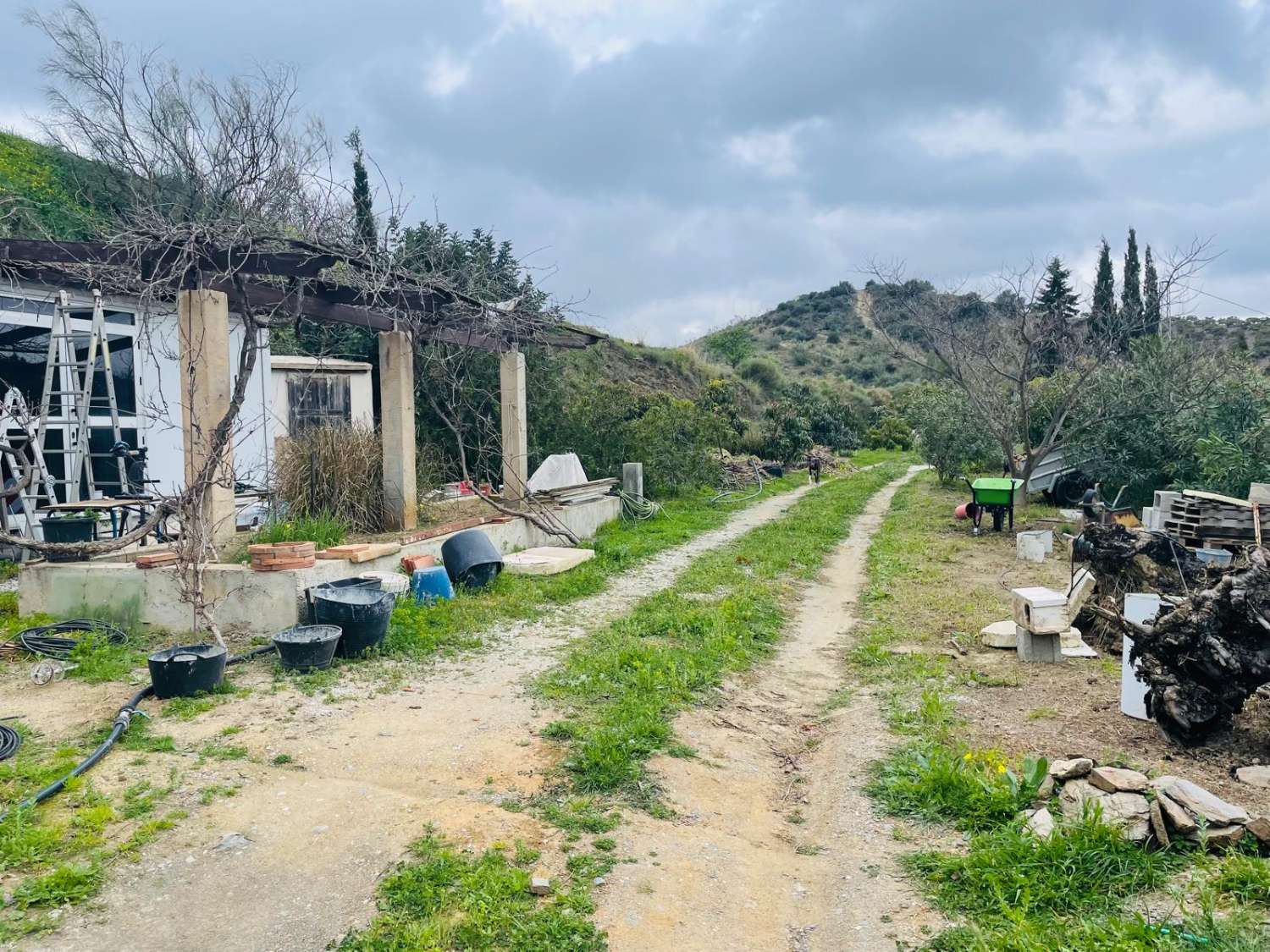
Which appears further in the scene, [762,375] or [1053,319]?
[762,375]

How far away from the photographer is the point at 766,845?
3.89 m

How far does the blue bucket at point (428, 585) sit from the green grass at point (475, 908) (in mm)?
4372

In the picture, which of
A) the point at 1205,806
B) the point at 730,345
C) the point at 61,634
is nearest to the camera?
the point at 1205,806

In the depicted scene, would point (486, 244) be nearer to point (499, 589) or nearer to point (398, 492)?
point (398, 492)

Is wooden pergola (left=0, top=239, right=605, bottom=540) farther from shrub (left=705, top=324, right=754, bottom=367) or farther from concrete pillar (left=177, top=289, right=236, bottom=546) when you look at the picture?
shrub (left=705, top=324, right=754, bottom=367)

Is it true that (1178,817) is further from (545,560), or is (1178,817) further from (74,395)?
(74,395)

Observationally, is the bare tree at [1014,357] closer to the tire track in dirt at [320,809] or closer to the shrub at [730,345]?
the tire track in dirt at [320,809]

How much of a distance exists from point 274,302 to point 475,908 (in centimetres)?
781

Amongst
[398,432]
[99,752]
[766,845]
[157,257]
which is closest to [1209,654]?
[766,845]

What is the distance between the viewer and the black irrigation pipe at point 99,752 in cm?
380

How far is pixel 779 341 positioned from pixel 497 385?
53.4 m

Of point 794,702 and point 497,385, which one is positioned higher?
point 497,385

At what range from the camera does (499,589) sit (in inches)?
336

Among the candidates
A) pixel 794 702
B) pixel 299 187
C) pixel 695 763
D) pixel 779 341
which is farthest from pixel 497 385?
pixel 779 341
